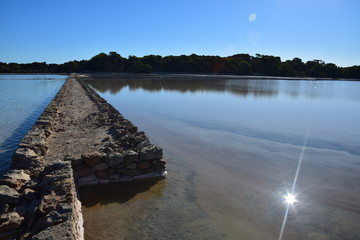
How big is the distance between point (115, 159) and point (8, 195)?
2.31 metres

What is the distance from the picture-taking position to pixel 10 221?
3.62m

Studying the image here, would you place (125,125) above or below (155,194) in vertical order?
above

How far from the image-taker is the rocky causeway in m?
3.58

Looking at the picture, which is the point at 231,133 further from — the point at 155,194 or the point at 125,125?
the point at 155,194

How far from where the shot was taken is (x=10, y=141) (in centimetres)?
894

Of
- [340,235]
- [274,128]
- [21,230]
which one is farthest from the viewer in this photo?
[274,128]

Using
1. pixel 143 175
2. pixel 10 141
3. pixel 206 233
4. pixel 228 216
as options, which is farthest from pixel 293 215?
pixel 10 141

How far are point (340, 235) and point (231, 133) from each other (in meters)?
6.32

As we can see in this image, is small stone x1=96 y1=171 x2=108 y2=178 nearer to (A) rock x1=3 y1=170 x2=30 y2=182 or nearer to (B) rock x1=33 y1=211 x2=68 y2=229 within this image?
(A) rock x1=3 y1=170 x2=30 y2=182

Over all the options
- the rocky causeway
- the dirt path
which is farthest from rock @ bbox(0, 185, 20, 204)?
the dirt path

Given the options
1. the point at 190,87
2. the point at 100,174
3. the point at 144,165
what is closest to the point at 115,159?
the point at 100,174

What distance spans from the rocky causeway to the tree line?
6617 cm

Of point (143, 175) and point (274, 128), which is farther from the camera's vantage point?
point (274, 128)

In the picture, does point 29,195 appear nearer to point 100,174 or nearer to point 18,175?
point 18,175
